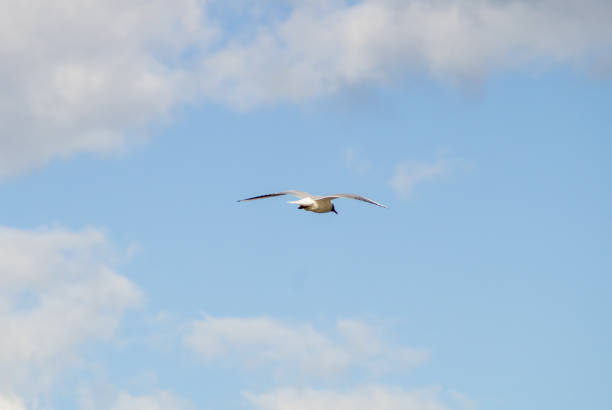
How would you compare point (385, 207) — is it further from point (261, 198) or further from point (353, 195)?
point (261, 198)

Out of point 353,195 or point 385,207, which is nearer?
point 385,207

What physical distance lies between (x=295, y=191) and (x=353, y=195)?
1022 centimetres

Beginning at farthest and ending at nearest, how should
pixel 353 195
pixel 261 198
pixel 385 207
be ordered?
pixel 261 198, pixel 353 195, pixel 385 207

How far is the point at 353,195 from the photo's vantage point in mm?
80188

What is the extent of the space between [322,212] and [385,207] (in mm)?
18705

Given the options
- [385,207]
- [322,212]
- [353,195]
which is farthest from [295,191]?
[385,207]

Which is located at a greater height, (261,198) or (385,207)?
(261,198)

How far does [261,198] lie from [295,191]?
331 centimetres

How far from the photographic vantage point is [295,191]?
3509 inches

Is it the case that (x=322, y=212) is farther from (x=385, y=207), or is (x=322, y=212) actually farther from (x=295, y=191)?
(x=385, y=207)

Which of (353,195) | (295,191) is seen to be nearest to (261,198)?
(295,191)

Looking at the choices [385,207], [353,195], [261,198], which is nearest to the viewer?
[385,207]

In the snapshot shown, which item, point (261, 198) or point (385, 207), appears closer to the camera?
point (385, 207)

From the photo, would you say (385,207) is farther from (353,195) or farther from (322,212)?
(322,212)
